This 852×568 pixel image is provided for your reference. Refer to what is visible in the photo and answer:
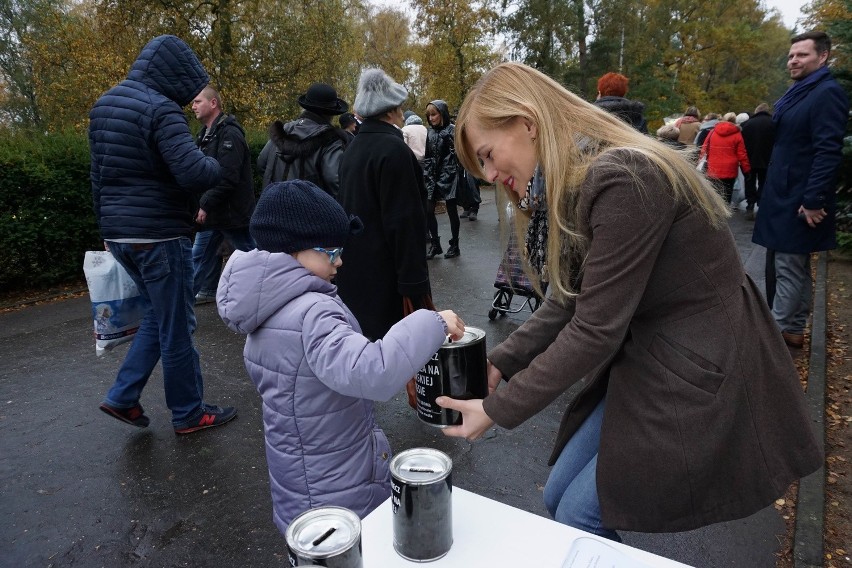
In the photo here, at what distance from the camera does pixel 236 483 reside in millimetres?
3111

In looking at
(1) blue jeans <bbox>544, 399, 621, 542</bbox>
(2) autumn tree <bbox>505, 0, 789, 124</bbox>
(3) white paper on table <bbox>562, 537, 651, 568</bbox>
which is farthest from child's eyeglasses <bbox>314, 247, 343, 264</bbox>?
(2) autumn tree <bbox>505, 0, 789, 124</bbox>

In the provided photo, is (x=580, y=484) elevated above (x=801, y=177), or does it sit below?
below

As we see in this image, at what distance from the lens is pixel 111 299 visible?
3455 millimetres

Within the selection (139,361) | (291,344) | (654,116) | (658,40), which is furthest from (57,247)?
(658,40)

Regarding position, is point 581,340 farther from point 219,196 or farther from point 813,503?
point 219,196

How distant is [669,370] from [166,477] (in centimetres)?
279

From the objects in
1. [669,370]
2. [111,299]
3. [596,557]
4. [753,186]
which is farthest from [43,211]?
[753,186]

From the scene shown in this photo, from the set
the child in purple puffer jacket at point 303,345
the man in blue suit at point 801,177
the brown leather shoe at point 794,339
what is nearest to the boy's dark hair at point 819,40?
the man in blue suit at point 801,177

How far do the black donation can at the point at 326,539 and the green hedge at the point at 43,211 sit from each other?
714 cm

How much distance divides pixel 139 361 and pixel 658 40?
30300 millimetres

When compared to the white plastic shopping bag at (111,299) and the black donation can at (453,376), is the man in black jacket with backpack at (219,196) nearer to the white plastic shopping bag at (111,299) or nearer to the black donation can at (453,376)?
the white plastic shopping bag at (111,299)

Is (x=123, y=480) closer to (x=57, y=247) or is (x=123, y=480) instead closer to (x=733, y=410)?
(x=733, y=410)

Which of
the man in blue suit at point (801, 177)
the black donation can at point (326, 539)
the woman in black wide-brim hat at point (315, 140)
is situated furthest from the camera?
the woman in black wide-brim hat at point (315, 140)

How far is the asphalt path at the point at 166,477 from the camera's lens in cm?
260
